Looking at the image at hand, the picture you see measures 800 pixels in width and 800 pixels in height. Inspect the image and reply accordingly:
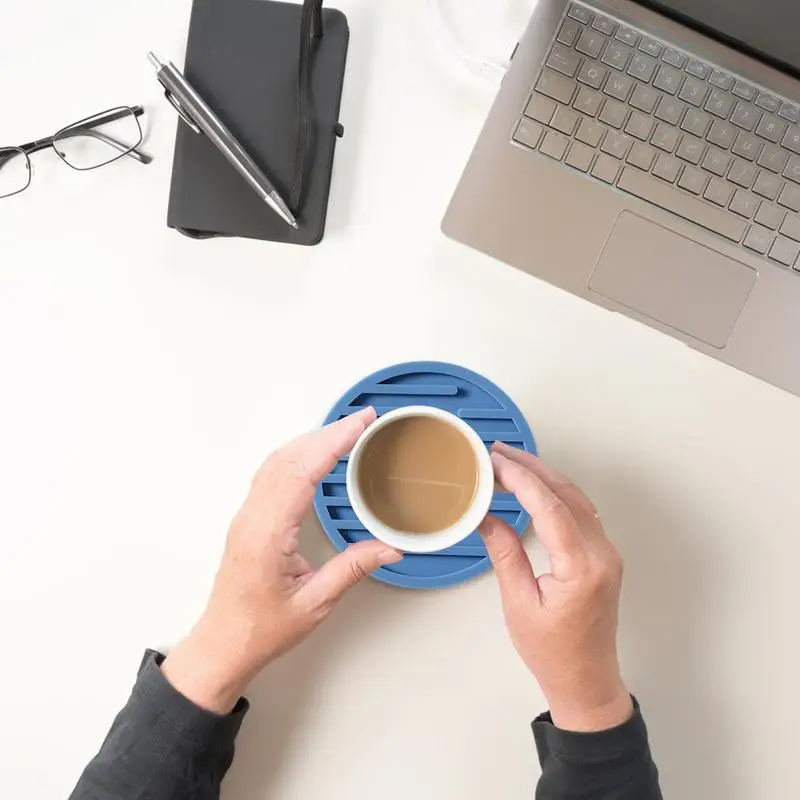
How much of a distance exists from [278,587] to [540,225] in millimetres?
410

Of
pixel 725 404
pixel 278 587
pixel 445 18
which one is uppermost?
pixel 445 18

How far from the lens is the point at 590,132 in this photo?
2.36 ft

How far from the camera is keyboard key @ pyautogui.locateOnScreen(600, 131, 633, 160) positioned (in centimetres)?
72

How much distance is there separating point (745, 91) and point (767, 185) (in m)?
0.09

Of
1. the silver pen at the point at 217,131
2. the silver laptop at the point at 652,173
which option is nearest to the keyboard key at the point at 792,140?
the silver laptop at the point at 652,173

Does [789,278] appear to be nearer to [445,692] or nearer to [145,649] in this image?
[445,692]

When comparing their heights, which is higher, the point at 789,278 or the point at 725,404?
the point at 789,278

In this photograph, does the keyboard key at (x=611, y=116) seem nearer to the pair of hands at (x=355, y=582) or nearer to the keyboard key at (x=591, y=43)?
the keyboard key at (x=591, y=43)

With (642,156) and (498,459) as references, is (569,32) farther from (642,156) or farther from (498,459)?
(498,459)

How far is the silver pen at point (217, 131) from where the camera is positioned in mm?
704

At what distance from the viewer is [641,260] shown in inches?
28.5

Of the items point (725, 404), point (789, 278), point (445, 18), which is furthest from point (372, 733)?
point (445, 18)

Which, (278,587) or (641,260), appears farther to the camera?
(641,260)

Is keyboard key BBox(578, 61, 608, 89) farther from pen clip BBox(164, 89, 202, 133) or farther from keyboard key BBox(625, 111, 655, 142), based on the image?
pen clip BBox(164, 89, 202, 133)
